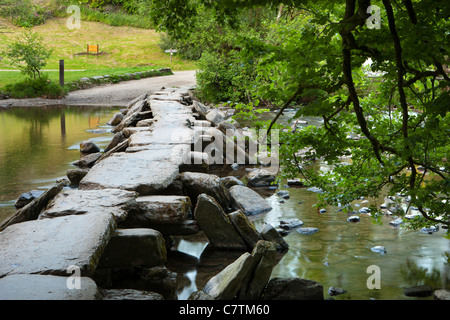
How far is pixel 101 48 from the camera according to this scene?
31.8 meters

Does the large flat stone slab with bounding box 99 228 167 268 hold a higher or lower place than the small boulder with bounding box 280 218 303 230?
higher

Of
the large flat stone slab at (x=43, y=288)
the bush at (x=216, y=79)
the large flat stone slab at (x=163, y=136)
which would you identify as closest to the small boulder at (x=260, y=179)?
the large flat stone slab at (x=163, y=136)

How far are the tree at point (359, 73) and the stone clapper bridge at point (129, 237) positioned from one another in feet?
3.44

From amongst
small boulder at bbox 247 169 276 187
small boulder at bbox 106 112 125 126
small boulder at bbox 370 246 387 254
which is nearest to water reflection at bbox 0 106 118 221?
small boulder at bbox 106 112 125 126

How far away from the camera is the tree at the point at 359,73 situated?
292 centimetres

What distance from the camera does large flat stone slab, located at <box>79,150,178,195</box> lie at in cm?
499

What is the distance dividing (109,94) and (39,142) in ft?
A: 30.5

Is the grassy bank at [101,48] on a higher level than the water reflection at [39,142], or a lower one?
higher

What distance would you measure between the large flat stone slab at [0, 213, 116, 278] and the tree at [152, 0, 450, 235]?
5.43 ft

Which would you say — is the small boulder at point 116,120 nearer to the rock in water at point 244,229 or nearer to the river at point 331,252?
the river at point 331,252

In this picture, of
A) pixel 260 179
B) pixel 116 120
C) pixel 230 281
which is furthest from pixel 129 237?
pixel 116 120

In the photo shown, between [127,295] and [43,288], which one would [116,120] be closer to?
[127,295]

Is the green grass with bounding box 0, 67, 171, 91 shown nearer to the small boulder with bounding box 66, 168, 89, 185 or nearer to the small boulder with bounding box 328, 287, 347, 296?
the small boulder with bounding box 66, 168, 89, 185

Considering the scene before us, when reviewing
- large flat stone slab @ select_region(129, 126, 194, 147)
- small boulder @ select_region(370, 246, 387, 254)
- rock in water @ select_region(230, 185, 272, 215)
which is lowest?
rock in water @ select_region(230, 185, 272, 215)
